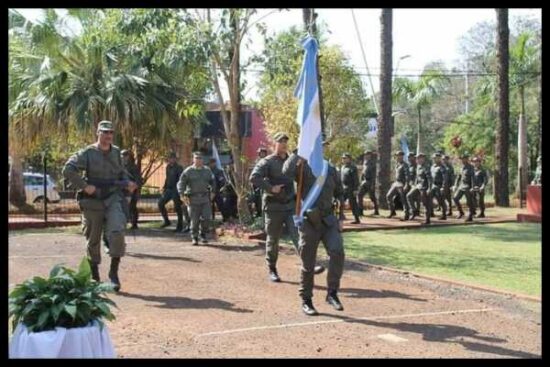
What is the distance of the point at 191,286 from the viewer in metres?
8.74

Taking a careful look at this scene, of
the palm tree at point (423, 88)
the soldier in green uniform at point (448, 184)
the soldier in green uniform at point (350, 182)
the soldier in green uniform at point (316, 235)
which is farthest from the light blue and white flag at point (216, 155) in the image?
the soldier in green uniform at point (316, 235)

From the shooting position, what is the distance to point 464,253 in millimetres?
11570

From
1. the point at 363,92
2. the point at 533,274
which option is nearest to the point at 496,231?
the point at 533,274

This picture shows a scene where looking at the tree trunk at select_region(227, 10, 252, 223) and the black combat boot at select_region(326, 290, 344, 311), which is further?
the tree trunk at select_region(227, 10, 252, 223)

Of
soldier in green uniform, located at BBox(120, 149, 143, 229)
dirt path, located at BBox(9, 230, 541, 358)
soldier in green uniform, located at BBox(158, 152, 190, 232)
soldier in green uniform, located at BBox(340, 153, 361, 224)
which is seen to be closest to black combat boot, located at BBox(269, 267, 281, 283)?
dirt path, located at BBox(9, 230, 541, 358)

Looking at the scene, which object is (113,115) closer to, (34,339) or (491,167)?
(34,339)

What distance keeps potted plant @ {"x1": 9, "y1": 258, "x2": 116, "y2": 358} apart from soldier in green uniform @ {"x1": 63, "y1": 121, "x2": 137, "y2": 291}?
123 inches

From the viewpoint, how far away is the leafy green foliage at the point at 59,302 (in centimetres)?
454

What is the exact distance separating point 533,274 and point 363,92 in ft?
37.2

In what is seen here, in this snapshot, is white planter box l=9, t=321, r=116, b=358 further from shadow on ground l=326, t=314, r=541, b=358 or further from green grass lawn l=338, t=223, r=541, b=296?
green grass lawn l=338, t=223, r=541, b=296

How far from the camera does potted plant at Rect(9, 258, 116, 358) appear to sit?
439 centimetres

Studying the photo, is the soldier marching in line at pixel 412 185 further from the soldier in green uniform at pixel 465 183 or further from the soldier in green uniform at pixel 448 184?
the soldier in green uniform at pixel 465 183
